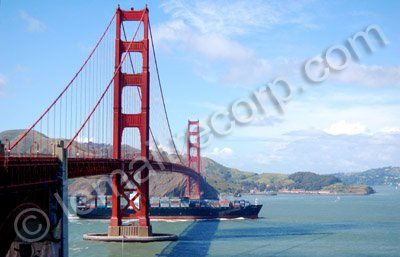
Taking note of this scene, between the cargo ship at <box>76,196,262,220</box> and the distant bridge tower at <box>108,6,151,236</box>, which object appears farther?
the cargo ship at <box>76,196,262,220</box>

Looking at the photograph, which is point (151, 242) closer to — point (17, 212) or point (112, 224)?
point (112, 224)

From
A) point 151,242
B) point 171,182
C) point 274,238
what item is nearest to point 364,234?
point 274,238

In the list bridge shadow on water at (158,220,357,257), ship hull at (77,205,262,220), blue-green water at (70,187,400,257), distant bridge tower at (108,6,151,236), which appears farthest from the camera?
ship hull at (77,205,262,220)

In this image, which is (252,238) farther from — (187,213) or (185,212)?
(187,213)

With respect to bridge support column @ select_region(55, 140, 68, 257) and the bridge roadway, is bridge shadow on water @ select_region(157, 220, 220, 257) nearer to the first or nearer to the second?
the bridge roadway

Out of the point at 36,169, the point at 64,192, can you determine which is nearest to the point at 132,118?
the point at 64,192

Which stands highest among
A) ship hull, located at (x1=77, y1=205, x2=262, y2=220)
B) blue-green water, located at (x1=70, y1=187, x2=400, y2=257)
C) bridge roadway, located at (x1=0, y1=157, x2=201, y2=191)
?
bridge roadway, located at (x1=0, y1=157, x2=201, y2=191)

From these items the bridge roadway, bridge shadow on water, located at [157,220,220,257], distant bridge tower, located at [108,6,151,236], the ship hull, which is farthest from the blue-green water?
the ship hull
